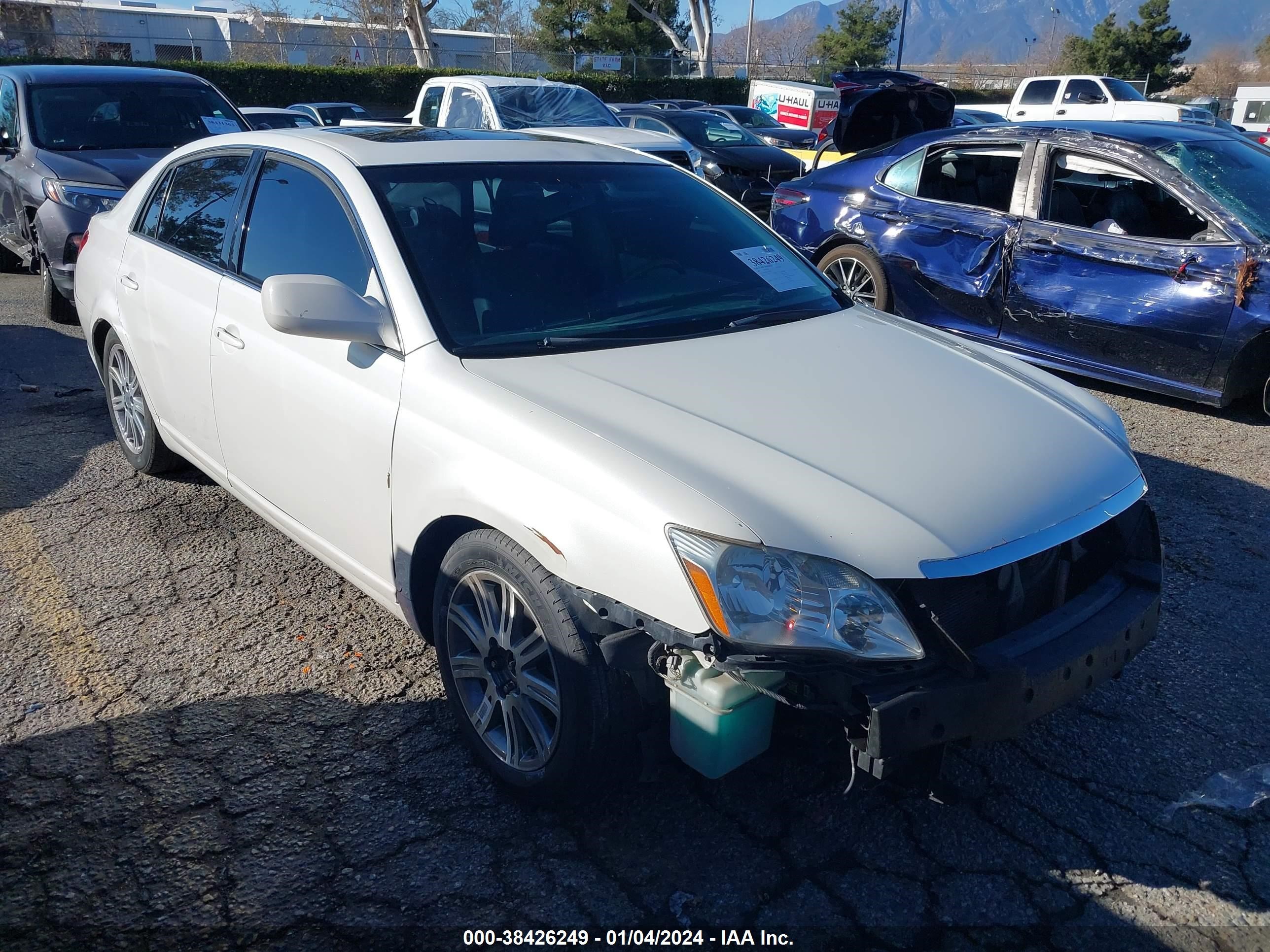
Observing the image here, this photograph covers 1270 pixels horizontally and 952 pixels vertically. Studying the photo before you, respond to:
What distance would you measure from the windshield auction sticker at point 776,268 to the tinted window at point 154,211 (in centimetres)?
253

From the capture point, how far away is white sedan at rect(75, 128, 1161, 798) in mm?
2248

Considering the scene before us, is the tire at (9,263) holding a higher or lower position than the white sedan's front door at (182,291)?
lower

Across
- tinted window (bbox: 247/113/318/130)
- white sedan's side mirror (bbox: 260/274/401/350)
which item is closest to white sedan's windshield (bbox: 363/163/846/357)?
white sedan's side mirror (bbox: 260/274/401/350)

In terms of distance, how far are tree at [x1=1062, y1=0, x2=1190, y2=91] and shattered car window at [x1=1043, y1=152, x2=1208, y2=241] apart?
4344 cm

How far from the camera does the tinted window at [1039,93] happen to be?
949 inches

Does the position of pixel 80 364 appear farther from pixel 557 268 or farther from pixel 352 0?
pixel 352 0

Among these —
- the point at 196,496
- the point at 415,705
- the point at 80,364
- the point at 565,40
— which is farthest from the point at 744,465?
the point at 565,40

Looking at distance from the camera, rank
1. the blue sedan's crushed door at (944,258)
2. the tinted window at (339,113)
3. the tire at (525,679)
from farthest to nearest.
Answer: the tinted window at (339,113)
the blue sedan's crushed door at (944,258)
the tire at (525,679)

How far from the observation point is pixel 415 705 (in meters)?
3.21

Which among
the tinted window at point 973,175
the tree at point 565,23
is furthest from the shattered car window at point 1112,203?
the tree at point 565,23

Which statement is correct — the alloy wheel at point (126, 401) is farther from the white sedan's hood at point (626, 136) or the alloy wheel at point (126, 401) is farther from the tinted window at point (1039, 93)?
the tinted window at point (1039, 93)

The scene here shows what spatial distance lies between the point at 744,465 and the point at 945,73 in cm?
5003

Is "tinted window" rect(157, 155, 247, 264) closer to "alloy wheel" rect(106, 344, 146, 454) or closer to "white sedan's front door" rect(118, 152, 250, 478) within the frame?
"white sedan's front door" rect(118, 152, 250, 478)

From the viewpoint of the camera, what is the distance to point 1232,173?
5.88 meters
